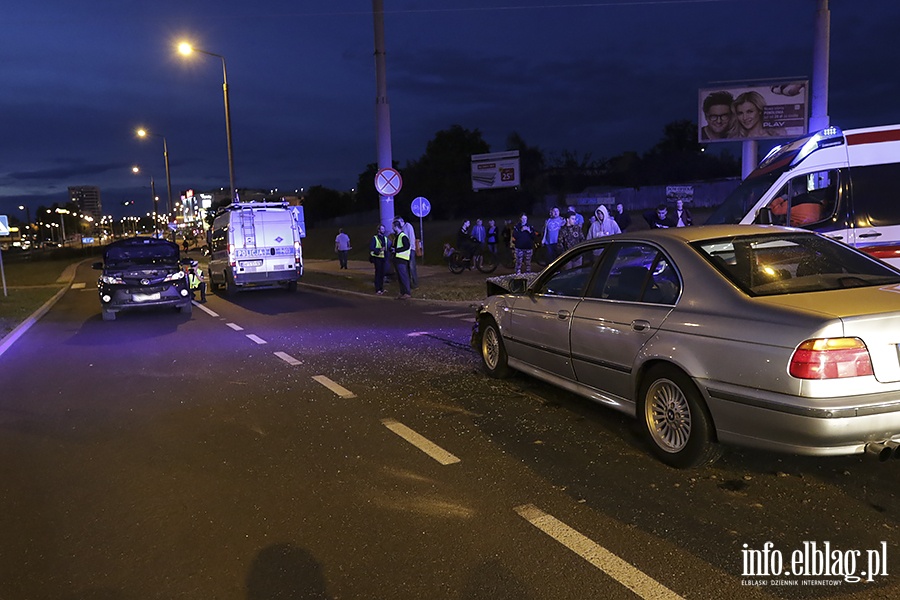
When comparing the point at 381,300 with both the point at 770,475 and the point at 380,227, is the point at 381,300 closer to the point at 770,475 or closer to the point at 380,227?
the point at 380,227

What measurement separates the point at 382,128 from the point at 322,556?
1517 centimetres

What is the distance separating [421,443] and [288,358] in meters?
4.39

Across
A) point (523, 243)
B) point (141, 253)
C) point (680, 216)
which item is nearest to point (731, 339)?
point (680, 216)

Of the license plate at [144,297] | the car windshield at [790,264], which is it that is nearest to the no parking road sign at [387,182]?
the license plate at [144,297]

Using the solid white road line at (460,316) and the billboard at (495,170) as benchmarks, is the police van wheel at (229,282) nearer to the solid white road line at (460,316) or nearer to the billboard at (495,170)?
the solid white road line at (460,316)

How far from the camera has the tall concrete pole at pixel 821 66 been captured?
475 inches

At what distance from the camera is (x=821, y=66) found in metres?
12.2

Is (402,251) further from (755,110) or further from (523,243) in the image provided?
(755,110)

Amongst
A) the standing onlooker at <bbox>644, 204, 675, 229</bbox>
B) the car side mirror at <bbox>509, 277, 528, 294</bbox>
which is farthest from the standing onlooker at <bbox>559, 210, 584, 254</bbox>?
the car side mirror at <bbox>509, 277, 528, 294</bbox>

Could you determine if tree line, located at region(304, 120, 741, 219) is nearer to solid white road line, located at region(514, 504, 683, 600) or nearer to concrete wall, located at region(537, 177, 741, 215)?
concrete wall, located at region(537, 177, 741, 215)

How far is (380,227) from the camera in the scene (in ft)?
56.4

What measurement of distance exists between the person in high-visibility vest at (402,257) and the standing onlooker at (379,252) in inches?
26.4

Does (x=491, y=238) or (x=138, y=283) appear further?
(x=491, y=238)

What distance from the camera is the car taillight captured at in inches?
149
